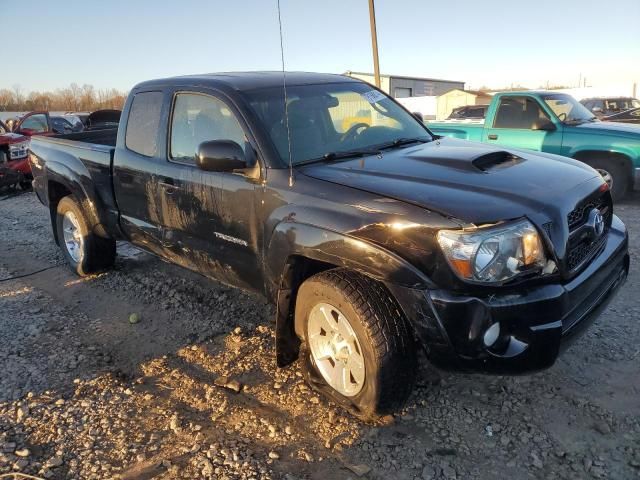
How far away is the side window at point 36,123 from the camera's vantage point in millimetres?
13617

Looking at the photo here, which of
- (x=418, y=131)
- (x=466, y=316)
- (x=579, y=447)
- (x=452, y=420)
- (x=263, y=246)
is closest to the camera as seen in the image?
(x=466, y=316)

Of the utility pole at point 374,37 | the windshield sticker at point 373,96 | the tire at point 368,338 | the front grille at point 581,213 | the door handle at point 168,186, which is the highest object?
the utility pole at point 374,37

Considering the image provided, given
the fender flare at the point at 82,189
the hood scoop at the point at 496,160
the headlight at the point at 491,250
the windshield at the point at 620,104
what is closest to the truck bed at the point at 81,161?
the fender flare at the point at 82,189

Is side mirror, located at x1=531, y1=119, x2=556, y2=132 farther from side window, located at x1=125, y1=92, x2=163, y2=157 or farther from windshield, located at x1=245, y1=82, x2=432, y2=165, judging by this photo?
side window, located at x1=125, y1=92, x2=163, y2=157

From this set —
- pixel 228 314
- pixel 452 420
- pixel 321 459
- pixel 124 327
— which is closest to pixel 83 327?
pixel 124 327

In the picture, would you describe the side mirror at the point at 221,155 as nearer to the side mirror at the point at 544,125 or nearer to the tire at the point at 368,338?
the tire at the point at 368,338

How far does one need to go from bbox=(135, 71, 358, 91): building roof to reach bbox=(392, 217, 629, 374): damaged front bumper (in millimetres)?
1891

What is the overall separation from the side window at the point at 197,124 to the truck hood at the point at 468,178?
680 mm

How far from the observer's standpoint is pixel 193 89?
12.0 ft

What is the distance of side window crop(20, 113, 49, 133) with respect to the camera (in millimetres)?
13617

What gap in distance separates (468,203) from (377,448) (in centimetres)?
130

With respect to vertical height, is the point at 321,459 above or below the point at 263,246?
below

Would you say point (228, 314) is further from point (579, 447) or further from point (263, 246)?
point (579, 447)

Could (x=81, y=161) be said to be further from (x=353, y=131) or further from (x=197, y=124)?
(x=353, y=131)
